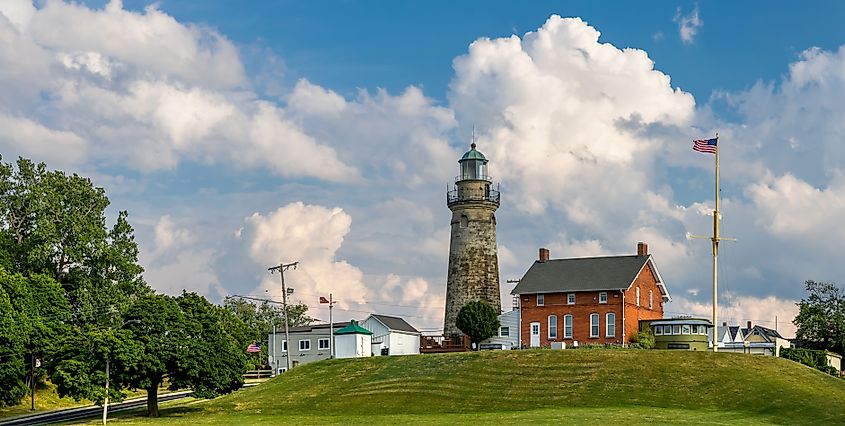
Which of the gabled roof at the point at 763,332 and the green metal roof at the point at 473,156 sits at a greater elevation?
the green metal roof at the point at 473,156

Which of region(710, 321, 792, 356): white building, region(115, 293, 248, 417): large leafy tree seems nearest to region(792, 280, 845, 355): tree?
region(710, 321, 792, 356): white building

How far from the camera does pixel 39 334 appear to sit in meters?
71.9

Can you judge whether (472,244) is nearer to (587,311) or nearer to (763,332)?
(587,311)

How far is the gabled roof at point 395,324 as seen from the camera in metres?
106

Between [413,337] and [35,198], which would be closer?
[35,198]

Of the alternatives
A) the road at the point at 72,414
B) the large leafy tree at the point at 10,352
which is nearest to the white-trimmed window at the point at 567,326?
the road at the point at 72,414

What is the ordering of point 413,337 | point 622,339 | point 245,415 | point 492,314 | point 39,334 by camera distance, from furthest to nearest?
point 413,337 → point 492,314 → point 622,339 → point 39,334 → point 245,415

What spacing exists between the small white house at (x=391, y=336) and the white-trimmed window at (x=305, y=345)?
5.79 metres

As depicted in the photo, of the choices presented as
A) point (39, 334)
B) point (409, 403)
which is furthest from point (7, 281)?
point (409, 403)

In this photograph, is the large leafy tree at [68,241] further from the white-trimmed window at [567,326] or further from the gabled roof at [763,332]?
the gabled roof at [763,332]

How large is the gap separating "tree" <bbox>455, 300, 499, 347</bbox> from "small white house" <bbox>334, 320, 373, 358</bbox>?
364 inches

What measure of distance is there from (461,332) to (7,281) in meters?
38.9

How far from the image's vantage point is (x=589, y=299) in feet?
287

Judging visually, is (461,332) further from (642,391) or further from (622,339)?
(642,391)
